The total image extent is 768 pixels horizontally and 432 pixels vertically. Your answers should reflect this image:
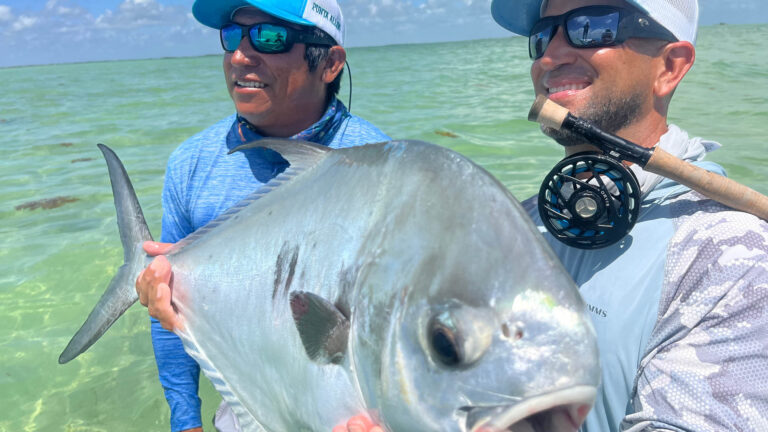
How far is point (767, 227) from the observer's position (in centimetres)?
144

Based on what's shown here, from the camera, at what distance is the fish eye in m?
0.89

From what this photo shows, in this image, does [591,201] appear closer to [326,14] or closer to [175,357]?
[326,14]

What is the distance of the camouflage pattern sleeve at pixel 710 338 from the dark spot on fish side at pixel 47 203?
731 cm

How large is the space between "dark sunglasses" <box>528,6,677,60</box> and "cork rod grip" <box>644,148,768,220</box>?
495mm

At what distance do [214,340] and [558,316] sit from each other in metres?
1.05

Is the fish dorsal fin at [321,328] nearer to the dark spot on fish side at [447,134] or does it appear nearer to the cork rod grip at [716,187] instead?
the cork rod grip at [716,187]

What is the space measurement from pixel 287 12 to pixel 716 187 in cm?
164

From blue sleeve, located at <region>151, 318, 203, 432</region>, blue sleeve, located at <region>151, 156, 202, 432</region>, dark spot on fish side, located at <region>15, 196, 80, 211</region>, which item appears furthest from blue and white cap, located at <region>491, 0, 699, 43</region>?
dark spot on fish side, located at <region>15, 196, 80, 211</region>

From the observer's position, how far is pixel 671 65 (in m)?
1.83

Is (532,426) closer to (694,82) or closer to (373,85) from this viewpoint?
(694,82)

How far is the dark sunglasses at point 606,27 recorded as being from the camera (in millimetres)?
1751

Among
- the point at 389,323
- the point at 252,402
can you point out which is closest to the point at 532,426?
the point at 389,323

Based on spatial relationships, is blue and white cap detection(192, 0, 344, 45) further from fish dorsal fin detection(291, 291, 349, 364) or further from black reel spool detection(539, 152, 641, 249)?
fish dorsal fin detection(291, 291, 349, 364)

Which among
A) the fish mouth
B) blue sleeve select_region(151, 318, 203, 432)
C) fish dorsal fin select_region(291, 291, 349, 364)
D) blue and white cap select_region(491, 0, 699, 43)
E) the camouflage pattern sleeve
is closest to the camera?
the fish mouth
